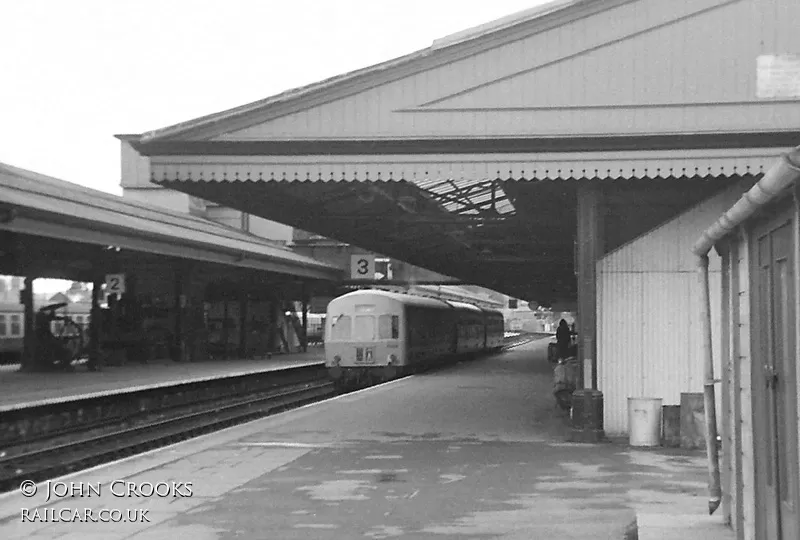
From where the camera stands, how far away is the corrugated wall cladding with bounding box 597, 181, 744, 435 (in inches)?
490

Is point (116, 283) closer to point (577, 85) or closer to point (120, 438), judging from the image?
point (120, 438)

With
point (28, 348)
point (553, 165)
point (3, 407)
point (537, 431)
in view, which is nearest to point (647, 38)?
point (553, 165)

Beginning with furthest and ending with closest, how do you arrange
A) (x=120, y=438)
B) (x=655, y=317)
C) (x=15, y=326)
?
(x=15, y=326)
(x=120, y=438)
(x=655, y=317)

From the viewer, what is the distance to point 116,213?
24438mm

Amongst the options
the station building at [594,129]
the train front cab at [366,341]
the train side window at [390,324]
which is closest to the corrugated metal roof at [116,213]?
the train front cab at [366,341]

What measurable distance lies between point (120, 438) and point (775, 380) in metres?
13.4

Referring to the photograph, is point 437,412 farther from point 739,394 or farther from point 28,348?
point 28,348

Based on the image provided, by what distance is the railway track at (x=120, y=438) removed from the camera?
1329cm

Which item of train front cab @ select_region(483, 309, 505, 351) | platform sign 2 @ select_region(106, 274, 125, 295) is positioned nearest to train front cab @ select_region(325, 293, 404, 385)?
platform sign 2 @ select_region(106, 274, 125, 295)

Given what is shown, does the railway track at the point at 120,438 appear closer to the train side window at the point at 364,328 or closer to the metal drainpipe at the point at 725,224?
the train side window at the point at 364,328

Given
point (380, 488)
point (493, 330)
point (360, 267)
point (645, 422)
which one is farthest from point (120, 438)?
point (493, 330)

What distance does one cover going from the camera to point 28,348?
27.8 m

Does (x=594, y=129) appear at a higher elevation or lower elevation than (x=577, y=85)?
lower

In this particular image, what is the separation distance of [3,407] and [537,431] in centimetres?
900
